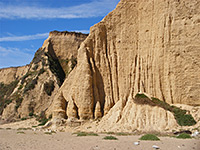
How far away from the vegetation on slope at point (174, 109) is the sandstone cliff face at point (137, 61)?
2.03ft

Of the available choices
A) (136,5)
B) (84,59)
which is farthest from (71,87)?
(136,5)

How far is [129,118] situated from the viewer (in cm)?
2139

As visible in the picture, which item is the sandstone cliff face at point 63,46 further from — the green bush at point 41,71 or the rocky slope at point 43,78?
the green bush at point 41,71

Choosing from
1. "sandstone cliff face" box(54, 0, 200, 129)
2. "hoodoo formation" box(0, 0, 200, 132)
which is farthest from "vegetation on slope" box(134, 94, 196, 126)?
"sandstone cliff face" box(54, 0, 200, 129)

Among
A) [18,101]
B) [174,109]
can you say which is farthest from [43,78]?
[174,109]

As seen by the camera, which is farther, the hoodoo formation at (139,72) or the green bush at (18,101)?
the green bush at (18,101)

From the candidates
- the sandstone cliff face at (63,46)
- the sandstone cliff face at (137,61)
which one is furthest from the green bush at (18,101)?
the sandstone cliff face at (137,61)

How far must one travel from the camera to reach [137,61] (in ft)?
79.5

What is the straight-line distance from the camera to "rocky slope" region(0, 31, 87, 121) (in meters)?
35.7

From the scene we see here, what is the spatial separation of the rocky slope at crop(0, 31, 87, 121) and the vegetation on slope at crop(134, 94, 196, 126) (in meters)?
16.6

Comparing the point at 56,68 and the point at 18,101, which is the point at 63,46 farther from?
the point at 18,101

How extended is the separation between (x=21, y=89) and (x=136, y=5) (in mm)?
25593

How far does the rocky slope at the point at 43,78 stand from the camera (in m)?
35.7

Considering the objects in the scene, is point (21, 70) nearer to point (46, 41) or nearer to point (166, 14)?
point (46, 41)
